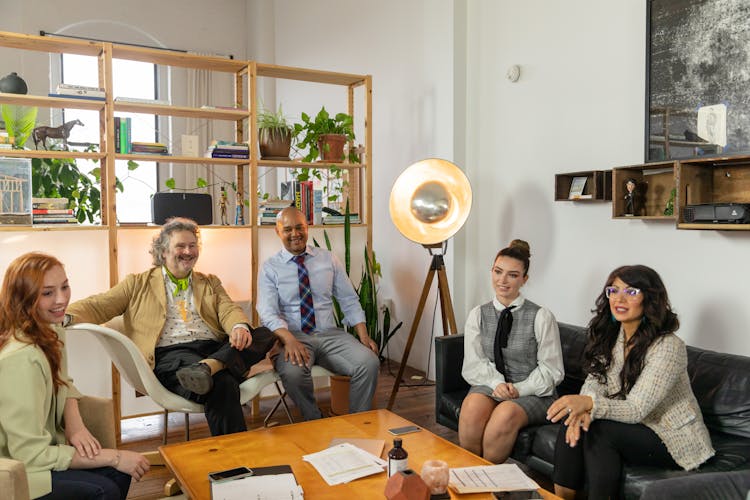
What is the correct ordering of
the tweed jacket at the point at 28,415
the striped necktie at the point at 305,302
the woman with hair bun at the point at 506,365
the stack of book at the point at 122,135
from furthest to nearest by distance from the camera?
the striped necktie at the point at 305,302
the stack of book at the point at 122,135
the woman with hair bun at the point at 506,365
the tweed jacket at the point at 28,415

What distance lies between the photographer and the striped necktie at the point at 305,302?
3879mm

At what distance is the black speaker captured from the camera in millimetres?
4086

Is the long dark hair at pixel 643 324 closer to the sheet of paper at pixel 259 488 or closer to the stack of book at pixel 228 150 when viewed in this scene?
the sheet of paper at pixel 259 488

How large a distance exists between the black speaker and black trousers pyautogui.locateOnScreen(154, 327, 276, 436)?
3.33 ft

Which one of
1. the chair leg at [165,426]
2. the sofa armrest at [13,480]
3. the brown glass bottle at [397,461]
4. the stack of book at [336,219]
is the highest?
the stack of book at [336,219]

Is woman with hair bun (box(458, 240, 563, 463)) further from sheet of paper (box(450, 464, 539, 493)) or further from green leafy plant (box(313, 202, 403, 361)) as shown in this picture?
green leafy plant (box(313, 202, 403, 361))

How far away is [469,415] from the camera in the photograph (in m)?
2.98

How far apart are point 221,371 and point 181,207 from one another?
133cm

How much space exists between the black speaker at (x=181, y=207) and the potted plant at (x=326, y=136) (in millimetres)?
717

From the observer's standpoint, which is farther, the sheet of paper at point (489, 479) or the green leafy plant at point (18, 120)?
the green leafy plant at point (18, 120)

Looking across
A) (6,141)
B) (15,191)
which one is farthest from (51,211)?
(6,141)

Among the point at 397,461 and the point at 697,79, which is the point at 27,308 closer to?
the point at 397,461

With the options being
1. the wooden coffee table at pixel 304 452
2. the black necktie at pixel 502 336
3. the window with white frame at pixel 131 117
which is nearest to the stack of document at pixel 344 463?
the wooden coffee table at pixel 304 452

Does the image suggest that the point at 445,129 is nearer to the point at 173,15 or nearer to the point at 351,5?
the point at 351,5
